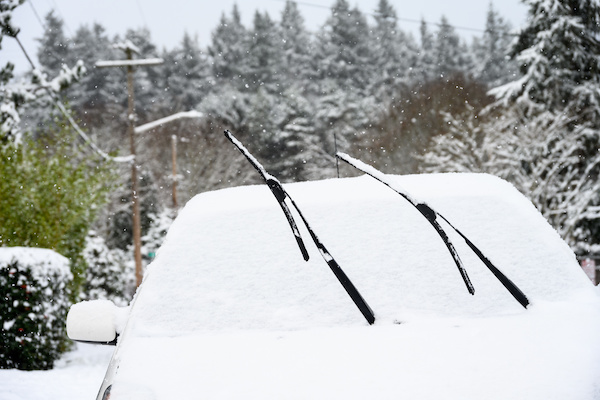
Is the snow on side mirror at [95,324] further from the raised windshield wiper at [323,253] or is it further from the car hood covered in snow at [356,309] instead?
the raised windshield wiper at [323,253]

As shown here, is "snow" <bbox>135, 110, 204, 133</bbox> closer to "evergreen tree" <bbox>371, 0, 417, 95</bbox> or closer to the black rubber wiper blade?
the black rubber wiper blade

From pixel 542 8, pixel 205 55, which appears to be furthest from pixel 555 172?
pixel 205 55

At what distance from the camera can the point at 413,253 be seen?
2.59 metres

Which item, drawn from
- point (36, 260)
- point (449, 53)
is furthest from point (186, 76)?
point (36, 260)

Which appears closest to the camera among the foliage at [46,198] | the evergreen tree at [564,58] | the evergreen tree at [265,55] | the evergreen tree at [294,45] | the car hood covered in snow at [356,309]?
the car hood covered in snow at [356,309]

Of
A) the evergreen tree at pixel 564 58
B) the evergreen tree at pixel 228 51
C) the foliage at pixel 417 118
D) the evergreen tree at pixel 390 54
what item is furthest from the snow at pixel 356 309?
the evergreen tree at pixel 228 51

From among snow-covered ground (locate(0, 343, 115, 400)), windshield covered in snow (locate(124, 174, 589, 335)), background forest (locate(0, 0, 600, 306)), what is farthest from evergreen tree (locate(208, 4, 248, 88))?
windshield covered in snow (locate(124, 174, 589, 335))

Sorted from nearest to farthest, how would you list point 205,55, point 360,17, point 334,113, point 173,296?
1. point 173,296
2. point 334,113
3. point 360,17
4. point 205,55

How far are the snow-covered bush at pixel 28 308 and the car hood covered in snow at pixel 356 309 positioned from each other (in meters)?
5.96

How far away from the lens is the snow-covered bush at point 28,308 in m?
8.02

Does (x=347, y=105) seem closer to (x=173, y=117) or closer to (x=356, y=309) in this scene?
(x=173, y=117)

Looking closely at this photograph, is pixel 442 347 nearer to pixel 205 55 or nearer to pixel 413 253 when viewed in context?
pixel 413 253

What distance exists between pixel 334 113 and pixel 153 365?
4378 cm

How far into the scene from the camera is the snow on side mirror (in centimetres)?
254
